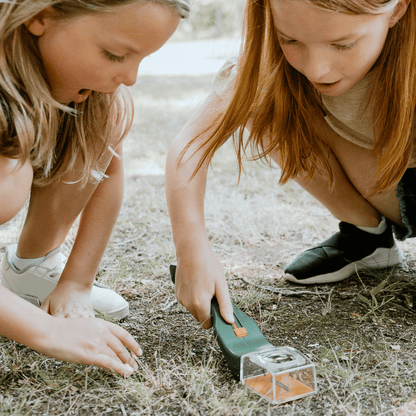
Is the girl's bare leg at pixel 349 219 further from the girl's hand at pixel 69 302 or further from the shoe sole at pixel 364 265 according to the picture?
the girl's hand at pixel 69 302

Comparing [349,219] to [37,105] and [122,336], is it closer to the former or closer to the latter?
[122,336]

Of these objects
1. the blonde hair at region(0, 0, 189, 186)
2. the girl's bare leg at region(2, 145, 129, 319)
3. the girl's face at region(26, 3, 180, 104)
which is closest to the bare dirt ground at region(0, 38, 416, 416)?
the girl's bare leg at region(2, 145, 129, 319)

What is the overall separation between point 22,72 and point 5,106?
8 centimetres

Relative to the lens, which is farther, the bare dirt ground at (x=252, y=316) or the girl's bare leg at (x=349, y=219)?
the girl's bare leg at (x=349, y=219)

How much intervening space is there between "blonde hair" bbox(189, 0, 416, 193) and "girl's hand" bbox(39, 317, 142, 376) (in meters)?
0.47

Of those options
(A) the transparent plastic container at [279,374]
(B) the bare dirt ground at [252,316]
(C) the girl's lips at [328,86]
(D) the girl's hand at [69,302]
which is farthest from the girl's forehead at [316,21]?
(D) the girl's hand at [69,302]

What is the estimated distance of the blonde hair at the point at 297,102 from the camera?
117 cm

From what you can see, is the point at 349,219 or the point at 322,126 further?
the point at 349,219

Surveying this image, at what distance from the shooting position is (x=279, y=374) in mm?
1021

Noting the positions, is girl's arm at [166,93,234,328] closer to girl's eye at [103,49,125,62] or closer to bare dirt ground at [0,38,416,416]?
bare dirt ground at [0,38,416,416]

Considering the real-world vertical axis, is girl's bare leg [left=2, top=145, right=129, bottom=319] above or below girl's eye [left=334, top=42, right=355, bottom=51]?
below

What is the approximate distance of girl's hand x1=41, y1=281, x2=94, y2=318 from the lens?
124 centimetres

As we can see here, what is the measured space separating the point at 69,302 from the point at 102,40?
2.06 feet

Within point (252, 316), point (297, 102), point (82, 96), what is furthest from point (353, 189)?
point (82, 96)
